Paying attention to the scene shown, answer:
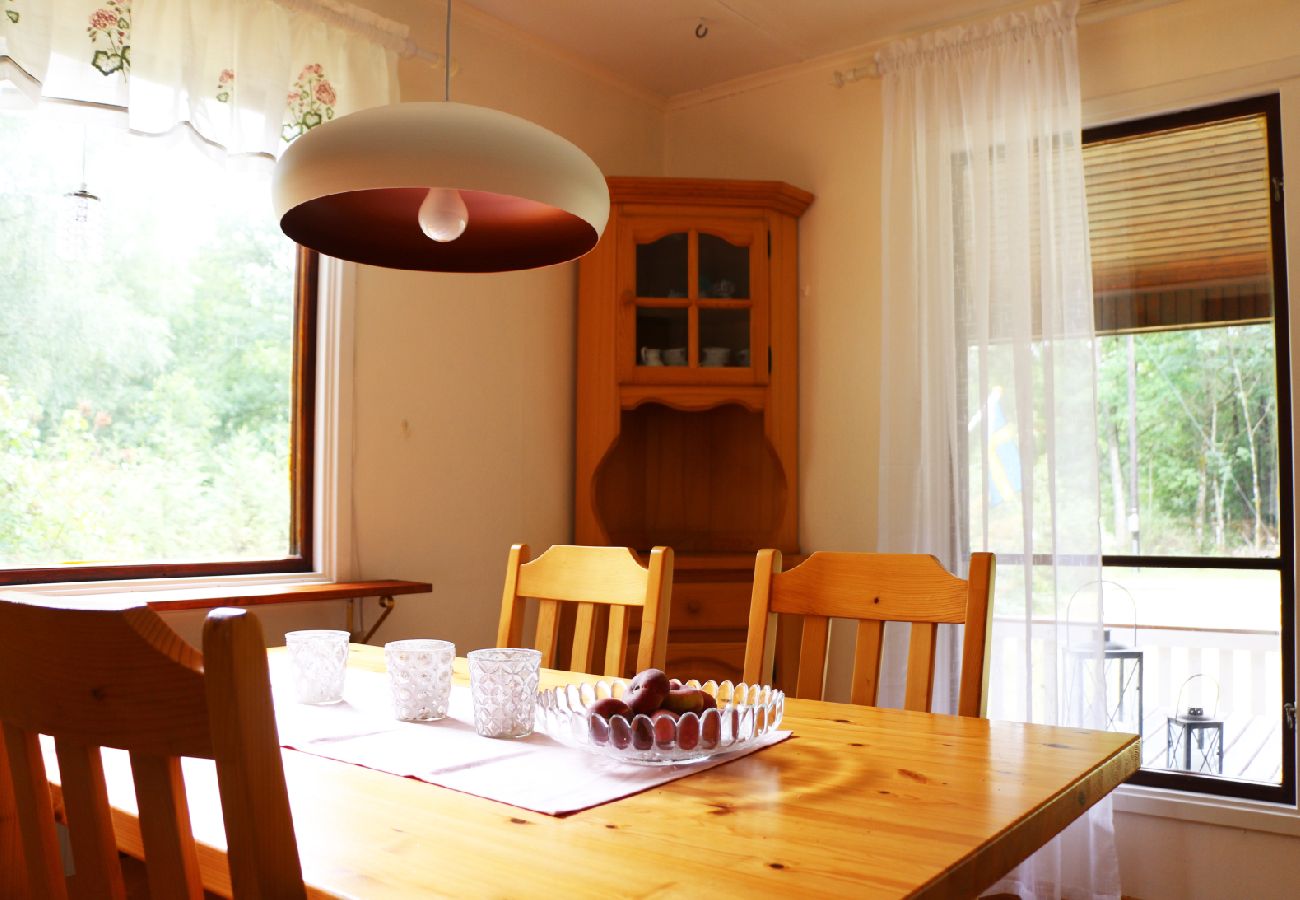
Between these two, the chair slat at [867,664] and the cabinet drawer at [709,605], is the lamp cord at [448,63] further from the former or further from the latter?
the cabinet drawer at [709,605]

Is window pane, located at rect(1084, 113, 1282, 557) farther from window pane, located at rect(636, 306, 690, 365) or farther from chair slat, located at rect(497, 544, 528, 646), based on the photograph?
chair slat, located at rect(497, 544, 528, 646)

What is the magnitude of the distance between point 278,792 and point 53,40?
80.8 inches

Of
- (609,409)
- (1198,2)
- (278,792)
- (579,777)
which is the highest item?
(1198,2)

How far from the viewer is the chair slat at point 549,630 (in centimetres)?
203

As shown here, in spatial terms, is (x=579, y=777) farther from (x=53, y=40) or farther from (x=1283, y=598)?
(x=1283, y=598)

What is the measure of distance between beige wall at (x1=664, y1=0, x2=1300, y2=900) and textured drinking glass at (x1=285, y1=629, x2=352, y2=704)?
2.08 meters

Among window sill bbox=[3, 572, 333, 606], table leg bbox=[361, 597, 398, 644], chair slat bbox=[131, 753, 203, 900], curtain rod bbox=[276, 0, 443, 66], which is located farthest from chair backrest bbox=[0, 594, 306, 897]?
curtain rod bbox=[276, 0, 443, 66]

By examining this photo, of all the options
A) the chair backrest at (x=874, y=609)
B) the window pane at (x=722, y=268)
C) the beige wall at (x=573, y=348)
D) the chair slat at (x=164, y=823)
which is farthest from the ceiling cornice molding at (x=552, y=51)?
the chair slat at (x=164, y=823)

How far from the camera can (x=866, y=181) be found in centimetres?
336

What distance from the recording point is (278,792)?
0.66 m

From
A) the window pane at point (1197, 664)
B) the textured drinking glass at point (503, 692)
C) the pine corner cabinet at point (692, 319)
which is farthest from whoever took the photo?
the pine corner cabinet at point (692, 319)

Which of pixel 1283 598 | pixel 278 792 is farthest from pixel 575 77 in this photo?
pixel 278 792

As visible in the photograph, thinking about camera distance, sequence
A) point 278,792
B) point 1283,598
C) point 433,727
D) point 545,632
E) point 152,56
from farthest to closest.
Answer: point 1283,598 < point 152,56 < point 545,632 < point 433,727 < point 278,792

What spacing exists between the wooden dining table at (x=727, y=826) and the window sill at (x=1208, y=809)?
5.41 feet
